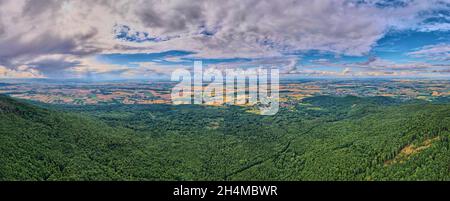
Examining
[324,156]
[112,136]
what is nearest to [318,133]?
[324,156]

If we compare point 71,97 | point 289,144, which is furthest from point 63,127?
point 71,97

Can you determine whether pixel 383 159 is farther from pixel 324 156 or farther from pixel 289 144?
pixel 289 144
